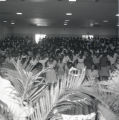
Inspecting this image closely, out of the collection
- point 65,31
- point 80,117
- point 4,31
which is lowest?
point 65,31

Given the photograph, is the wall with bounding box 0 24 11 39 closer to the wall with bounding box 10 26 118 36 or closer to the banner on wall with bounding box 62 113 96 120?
the wall with bounding box 10 26 118 36

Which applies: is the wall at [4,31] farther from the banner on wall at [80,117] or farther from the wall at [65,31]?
the banner on wall at [80,117]

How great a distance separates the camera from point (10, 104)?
90.6 inches

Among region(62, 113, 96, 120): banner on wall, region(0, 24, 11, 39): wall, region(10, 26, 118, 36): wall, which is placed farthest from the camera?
region(10, 26, 118, 36): wall

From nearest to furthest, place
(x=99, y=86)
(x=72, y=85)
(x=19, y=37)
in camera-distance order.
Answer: (x=72, y=85) < (x=99, y=86) < (x=19, y=37)

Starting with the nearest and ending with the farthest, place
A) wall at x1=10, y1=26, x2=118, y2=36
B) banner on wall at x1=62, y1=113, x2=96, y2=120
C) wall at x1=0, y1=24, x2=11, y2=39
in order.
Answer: banner on wall at x1=62, y1=113, x2=96, y2=120
wall at x1=0, y1=24, x2=11, y2=39
wall at x1=10, y1=26, x2=118, y2=36

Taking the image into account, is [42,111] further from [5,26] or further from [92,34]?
[92,34]

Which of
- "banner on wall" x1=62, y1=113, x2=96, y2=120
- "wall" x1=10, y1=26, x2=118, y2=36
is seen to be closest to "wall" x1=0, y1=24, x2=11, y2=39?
"wall" x1=10, y1=26, x2=118, y2=36

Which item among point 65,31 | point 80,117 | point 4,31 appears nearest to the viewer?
point 80,117

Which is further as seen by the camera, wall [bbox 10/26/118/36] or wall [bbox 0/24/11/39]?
wall [bbox 10/26/118/36]

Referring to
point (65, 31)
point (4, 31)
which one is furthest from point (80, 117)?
point (65, 31)

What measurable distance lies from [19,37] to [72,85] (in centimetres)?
2675

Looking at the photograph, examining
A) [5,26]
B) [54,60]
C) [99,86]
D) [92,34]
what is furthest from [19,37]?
[99,86]

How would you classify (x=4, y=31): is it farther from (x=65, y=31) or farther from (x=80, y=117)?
(x=80, y=117)
